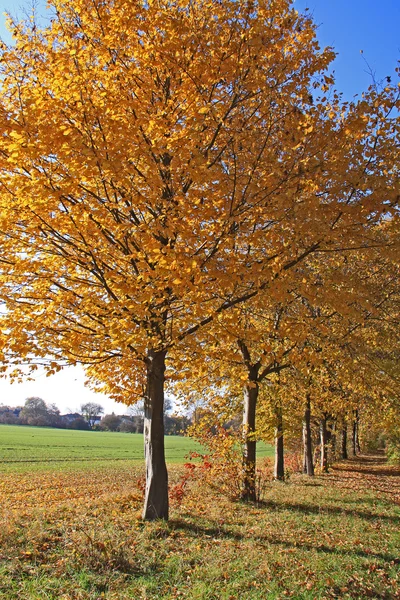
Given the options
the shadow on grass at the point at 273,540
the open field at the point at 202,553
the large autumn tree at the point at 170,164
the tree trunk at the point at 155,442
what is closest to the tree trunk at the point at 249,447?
the open field at the point at 202,553

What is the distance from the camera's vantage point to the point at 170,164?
6781 mm

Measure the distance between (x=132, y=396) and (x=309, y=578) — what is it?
446 centimetres

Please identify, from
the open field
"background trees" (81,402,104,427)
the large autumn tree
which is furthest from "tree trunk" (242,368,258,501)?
"background trees" (81,402,104,427)

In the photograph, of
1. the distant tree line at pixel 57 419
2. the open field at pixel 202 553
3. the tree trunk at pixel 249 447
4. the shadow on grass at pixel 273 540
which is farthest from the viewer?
the distant tree line at pixel 57 419

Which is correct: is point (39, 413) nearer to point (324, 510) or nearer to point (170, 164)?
point (324, 510)

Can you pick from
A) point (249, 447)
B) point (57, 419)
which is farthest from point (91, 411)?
point (249, 447)

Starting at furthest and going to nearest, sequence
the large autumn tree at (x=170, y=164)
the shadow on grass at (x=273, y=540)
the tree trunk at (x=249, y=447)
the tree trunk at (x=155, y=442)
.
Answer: the tree trunk at (x=249, y=447), the tree trunk at (x=155, y=442), the shadow on grass at (x=273, y=540), the large autumn tree at (x=170, y=164)

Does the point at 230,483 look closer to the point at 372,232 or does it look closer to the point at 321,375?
the point at 321,375

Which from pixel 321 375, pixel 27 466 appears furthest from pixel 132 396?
pixel 27 466

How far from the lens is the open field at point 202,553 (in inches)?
200

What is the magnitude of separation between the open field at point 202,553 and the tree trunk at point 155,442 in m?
0.35

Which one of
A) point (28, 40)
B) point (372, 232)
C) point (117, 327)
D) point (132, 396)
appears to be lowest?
point (132, 396)

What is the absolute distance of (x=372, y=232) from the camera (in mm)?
6938

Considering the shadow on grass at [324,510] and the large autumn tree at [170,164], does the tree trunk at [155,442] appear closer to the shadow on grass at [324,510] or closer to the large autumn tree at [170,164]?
the large autumn tree at [170,164]
